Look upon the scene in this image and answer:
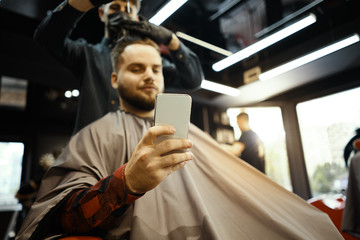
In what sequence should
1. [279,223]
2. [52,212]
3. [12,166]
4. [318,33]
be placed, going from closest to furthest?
[52,212] → [279,223] → [318,33] → [12,166]

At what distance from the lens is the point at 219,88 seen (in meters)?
1.87

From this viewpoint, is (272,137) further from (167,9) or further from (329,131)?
(167,9)

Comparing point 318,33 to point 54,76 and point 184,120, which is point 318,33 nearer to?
point 184,120

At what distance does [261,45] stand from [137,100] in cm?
119

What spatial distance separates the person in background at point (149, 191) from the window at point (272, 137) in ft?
1.44

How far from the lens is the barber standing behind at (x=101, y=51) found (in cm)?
134

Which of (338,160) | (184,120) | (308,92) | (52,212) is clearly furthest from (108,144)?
(338,160)

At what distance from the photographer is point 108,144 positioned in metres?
1.02

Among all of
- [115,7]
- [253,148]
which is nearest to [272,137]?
[253,148]

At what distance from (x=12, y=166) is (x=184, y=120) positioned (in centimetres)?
554

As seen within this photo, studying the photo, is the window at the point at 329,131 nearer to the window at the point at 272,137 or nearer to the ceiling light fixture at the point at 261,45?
the window at the point at 272,137

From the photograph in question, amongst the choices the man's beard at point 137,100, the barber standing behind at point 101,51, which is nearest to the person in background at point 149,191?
the man's beard at point 137,100

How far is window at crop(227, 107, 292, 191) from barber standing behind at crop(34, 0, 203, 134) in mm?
520

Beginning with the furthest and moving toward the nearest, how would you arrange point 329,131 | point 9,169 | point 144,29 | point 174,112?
point 9,169 < point 329,131 < point 144,29 < point 174,112
